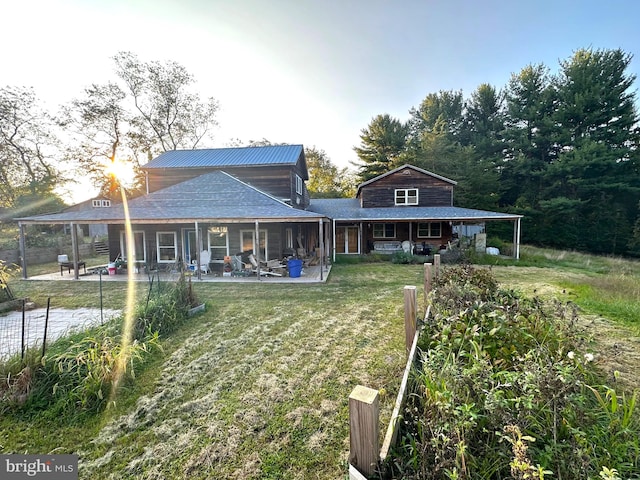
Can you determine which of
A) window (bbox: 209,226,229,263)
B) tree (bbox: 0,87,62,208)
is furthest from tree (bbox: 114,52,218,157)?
window (bbox: 209,226,229,263)

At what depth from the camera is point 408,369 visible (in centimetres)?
268

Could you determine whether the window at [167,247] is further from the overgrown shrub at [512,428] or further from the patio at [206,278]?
the overgrown shrub at [512,428]

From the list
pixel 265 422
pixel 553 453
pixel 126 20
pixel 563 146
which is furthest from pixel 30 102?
pixel 563 146

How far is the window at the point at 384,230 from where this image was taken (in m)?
19.1

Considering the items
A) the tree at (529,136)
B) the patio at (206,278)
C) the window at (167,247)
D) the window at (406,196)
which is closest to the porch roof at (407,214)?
the window at (406,196)

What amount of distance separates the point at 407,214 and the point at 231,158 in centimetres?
1089

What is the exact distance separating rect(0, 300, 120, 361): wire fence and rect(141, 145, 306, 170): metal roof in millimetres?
11026

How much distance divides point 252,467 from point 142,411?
163 centimetres

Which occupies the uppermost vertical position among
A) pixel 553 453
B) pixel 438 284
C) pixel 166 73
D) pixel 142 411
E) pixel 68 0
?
pixel 166 73

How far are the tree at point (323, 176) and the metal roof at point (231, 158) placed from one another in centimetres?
2042

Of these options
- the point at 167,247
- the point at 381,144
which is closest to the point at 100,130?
the point at 167,247

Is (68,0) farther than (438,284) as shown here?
Yes

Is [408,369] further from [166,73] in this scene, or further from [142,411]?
[166,73]

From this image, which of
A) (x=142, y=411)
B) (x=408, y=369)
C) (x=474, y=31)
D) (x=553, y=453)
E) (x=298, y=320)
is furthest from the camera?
(x=474, y=31)
